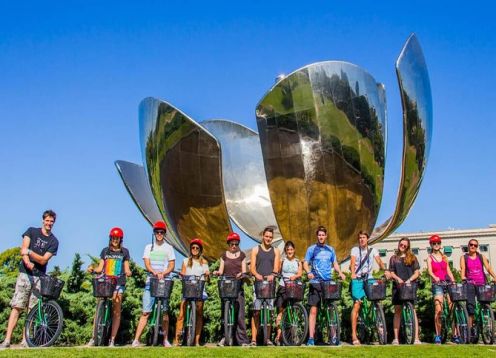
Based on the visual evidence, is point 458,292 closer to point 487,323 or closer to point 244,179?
point 487,323

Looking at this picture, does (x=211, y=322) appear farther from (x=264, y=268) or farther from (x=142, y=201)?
(x=142, y=201)

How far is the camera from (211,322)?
8133 mm

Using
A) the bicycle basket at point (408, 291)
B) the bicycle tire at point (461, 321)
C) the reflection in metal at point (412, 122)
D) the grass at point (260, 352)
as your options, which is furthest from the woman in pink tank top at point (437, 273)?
the reflection in metal at point (412, 122)

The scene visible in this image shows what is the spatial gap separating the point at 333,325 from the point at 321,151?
3656 mm

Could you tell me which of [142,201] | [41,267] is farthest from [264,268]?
[142,201]

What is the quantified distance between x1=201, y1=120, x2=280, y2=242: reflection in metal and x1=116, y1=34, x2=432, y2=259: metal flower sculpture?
4.64 metres

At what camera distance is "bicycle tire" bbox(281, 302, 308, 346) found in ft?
22.8

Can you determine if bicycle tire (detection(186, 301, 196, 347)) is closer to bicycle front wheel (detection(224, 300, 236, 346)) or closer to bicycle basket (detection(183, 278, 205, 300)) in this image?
bicycle basket (detection(183, 278, 205, 300))

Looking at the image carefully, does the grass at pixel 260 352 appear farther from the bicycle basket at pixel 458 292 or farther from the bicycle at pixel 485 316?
the bicycle at pixel 485 316

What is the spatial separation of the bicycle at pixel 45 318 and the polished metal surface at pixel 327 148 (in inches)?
175

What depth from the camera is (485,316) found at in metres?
7.75

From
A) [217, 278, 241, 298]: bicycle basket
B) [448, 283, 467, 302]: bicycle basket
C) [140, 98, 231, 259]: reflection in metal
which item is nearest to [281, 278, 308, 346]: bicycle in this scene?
[217, 278, 241, 298]: bicycle basket

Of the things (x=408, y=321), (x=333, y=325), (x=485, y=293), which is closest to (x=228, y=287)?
(x=333, y=325)

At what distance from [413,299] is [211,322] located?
2623mm
